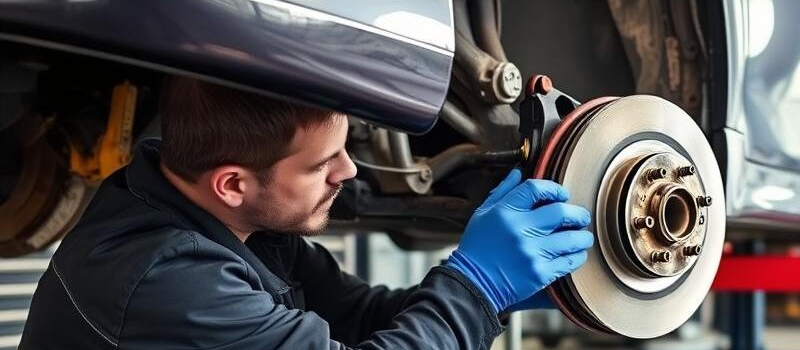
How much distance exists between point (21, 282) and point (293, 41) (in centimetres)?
158

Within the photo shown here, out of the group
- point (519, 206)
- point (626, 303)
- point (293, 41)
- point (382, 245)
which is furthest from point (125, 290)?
point (382, 245)

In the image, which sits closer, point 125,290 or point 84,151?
point 125,290

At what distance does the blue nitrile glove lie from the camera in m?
0.90

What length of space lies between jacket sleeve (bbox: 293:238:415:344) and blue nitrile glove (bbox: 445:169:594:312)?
0.74ft

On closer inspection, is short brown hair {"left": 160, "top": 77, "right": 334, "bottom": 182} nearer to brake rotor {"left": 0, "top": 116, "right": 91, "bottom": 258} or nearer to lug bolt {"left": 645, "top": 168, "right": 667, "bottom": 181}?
lug bolt {"left": 645, "top": 168, "right": 667, "bottom": 181}

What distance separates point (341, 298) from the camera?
1.14m

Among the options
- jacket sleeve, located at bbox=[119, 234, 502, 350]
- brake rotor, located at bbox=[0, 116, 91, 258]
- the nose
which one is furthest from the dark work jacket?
brake rotor, located at bbox=[0, 116, 91, 258]

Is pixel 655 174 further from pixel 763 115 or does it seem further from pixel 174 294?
pixel 174 294

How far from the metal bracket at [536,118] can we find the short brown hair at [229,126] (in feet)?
0.68

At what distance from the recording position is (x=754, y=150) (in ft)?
3.91

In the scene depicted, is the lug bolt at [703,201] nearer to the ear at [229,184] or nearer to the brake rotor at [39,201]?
the ear at [229,184]

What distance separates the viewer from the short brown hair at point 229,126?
0.82 m

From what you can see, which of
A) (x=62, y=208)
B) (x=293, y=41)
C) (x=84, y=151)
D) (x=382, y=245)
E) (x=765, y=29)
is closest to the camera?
(x=293, y=41)

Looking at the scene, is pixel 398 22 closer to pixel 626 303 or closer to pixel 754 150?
pixel 626 303
